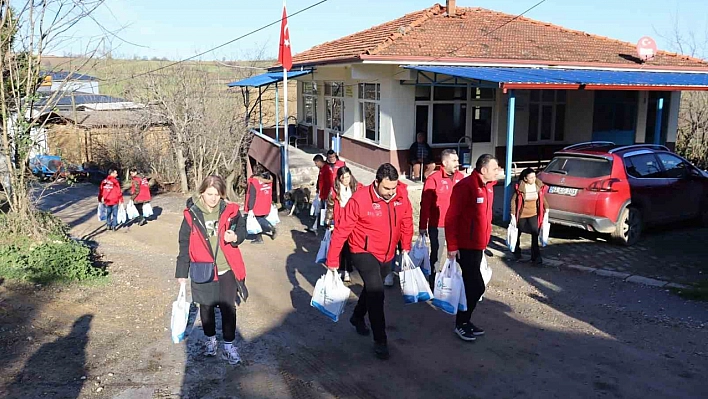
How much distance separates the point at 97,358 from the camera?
547 centimetres

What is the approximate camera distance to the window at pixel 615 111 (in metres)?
18.1

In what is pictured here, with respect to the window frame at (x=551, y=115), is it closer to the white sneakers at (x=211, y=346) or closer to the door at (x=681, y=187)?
the door at (x=681, y=187)

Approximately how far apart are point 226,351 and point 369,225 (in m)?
1.67

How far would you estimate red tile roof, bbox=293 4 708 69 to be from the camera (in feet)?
51.6

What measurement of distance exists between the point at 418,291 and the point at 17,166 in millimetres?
6215

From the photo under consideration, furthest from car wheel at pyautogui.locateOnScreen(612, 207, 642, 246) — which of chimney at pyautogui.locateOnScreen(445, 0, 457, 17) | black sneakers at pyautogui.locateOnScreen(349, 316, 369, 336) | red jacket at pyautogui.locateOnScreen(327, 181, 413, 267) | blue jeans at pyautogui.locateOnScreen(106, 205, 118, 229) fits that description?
chimney at pyautogui.locateOnScreen(445, 0, 457, 17)

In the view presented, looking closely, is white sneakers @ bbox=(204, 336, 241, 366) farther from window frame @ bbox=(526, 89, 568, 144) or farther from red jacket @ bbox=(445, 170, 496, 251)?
window frame @ bbox=(526, 89, 568, 144)

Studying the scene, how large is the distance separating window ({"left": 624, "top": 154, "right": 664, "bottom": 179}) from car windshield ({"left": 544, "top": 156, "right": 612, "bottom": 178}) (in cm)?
43

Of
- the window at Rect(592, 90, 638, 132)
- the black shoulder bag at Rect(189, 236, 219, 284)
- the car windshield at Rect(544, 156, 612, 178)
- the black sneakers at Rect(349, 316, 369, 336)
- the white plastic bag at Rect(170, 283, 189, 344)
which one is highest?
the window at Rect(592, 90, 638, 132)

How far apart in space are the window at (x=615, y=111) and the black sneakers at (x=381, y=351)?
14.7 metres

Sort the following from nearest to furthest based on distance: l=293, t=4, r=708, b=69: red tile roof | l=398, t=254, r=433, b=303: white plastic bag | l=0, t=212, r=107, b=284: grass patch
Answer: l=398, t=254, r=433, b=303: white plastic bag < l=0, t=212, r=107, b=284: grass patch < l=293, t=4, r=708, b=69: red tile roof

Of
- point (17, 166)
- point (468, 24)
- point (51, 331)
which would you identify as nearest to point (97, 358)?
point (51, 331)

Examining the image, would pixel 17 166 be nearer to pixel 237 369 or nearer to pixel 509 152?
pixel 237 369

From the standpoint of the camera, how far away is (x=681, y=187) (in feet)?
35.0
